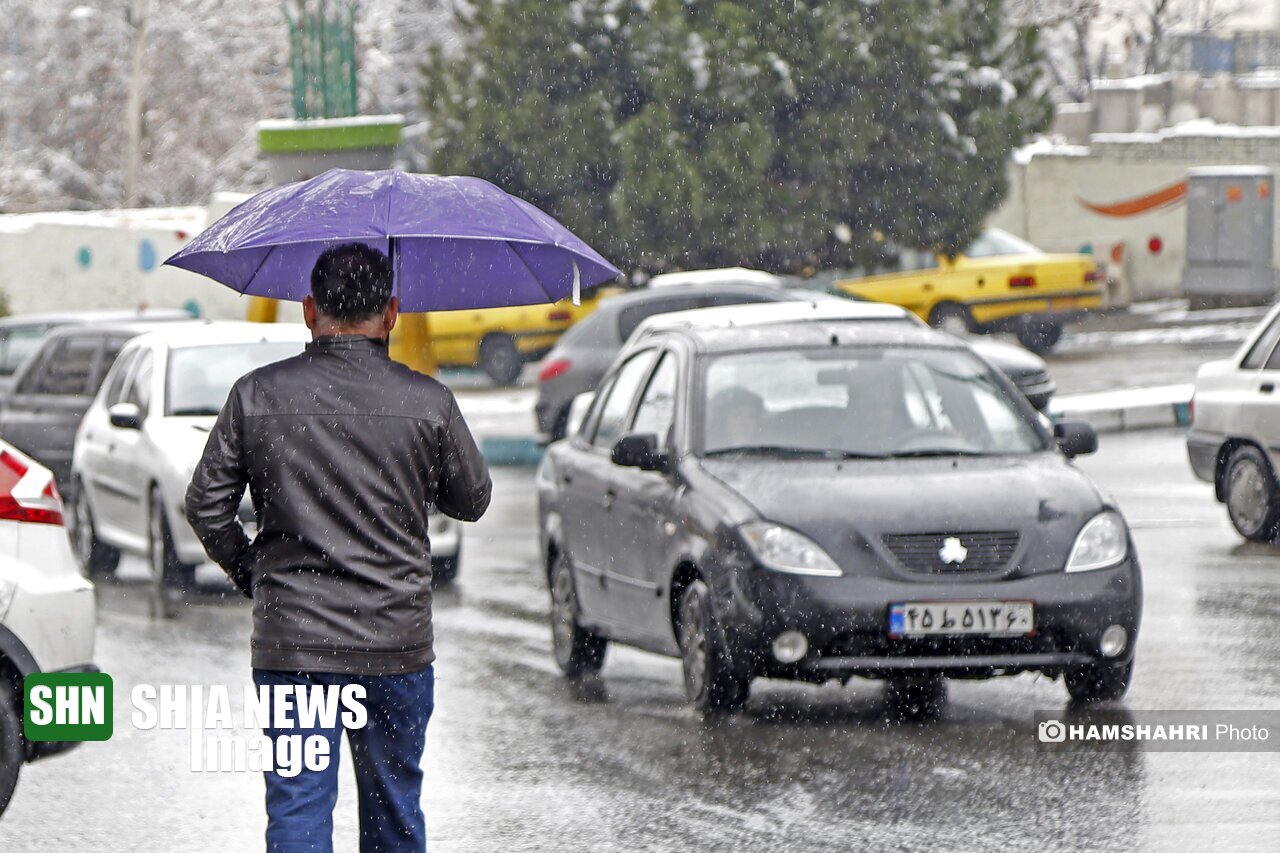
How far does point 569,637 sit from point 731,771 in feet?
8.14

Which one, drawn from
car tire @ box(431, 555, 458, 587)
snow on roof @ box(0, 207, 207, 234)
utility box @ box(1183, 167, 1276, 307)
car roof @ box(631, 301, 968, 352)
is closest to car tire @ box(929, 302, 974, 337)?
utility box @ box(1183, 167, 1276, 307)

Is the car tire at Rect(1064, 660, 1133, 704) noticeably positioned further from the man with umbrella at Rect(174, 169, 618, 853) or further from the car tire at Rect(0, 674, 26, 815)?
the man with umbrella at Rect(174, 169, 618, 853)

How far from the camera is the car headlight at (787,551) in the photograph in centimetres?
833

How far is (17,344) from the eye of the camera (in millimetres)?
22406

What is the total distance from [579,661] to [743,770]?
244cm

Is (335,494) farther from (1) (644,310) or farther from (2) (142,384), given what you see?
(1) (644,310)

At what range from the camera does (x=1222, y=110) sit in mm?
44188

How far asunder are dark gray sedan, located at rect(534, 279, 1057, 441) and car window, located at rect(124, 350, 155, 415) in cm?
598

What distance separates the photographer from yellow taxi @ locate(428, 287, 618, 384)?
3117 cm

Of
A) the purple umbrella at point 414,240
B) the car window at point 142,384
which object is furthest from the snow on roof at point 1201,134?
the purple umbrella at point 414,240

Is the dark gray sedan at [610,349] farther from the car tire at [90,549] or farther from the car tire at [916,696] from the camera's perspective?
the car tire at [916,696]

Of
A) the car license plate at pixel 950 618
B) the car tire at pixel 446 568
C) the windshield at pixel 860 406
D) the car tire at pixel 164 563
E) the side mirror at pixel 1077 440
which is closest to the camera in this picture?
the car license plate at pixel 950 618

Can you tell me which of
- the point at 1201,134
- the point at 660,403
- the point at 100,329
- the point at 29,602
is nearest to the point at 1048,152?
the point at 1201,134

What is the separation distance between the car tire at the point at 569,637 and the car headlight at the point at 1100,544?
236 cm
